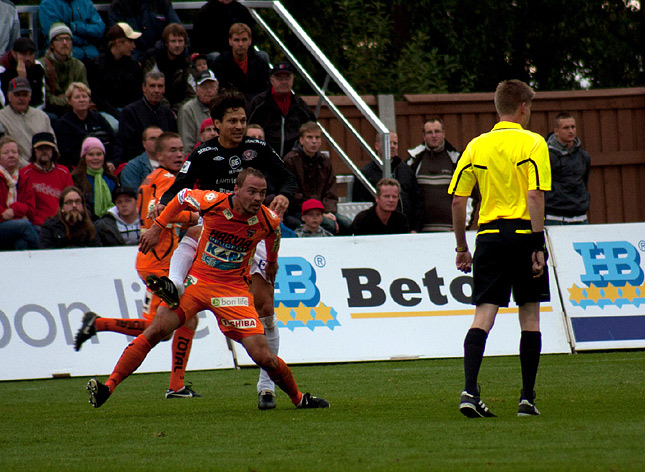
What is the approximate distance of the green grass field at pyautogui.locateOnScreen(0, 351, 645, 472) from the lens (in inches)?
210

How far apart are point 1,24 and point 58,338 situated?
5927mm

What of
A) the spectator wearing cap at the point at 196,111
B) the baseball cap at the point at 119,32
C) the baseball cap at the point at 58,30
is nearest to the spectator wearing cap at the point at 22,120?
the baseball cap at the point at 58,30

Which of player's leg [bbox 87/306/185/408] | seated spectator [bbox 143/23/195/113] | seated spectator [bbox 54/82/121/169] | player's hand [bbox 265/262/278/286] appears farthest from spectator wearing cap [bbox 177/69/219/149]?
player's leg [bbox 87/306/185/408]

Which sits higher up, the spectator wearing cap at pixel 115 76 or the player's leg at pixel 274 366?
the spectator wearing cap at pixel 115 76

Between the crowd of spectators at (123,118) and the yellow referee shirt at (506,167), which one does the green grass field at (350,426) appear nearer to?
the yellow referee shirt at (506,167)

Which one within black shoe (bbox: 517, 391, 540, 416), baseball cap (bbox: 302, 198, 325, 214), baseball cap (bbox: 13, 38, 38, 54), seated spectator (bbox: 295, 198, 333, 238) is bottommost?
black shoe (bbox: 517, 391, 540, 416)

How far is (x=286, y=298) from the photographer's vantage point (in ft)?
39.7

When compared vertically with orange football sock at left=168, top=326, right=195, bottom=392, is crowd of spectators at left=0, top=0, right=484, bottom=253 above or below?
above

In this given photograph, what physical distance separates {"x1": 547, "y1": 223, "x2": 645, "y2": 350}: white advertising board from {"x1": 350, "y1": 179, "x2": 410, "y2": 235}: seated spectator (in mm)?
1943

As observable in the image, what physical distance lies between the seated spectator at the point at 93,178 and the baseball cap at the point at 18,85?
1.08m

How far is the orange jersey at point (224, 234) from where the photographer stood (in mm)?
7785

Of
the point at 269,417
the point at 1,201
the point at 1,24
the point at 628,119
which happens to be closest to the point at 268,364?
the point at 269,417

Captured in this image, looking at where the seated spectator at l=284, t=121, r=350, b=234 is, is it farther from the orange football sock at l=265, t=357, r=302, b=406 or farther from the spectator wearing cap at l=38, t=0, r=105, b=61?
the orange football sock at l=265, t=357, r=302, b=406

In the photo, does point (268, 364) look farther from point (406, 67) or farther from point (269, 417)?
point (406, 67)
